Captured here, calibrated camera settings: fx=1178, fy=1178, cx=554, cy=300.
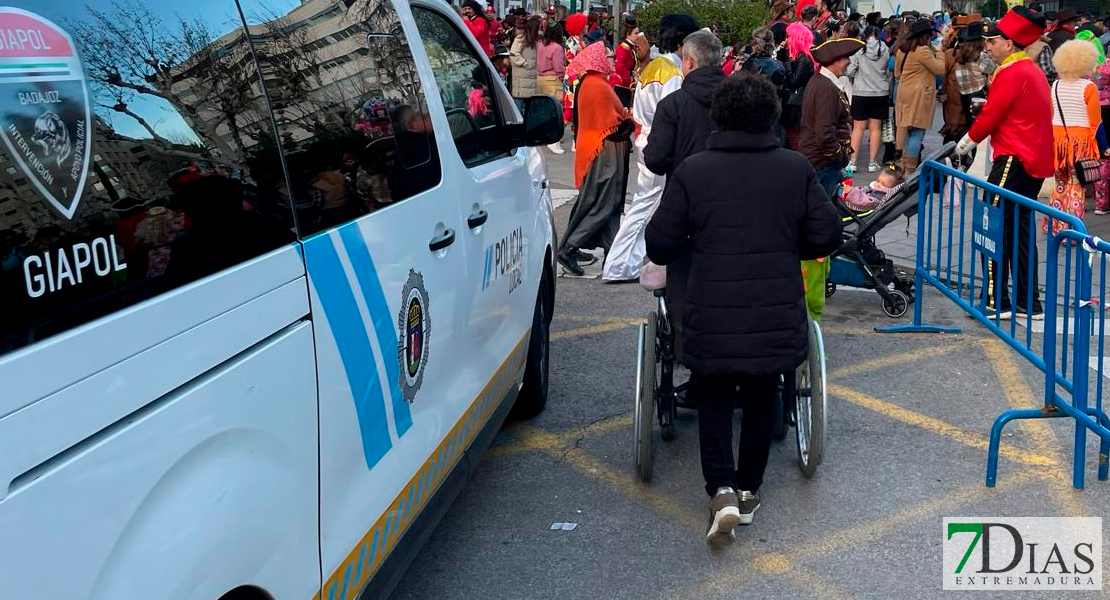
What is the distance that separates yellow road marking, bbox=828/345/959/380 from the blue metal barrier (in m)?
0.33

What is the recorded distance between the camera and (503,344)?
457cm

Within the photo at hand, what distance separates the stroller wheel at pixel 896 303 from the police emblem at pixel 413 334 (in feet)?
14.8

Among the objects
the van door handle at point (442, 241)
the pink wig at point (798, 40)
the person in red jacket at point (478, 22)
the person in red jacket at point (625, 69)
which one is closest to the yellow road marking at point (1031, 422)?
the van door handle at point (442, 241)

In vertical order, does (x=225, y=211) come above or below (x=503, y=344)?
above

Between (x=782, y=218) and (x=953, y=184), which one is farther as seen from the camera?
(x=953, y=184)

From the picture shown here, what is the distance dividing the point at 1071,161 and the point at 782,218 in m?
4.35

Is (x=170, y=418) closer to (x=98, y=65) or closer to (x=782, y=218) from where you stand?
(x=98, y=65)

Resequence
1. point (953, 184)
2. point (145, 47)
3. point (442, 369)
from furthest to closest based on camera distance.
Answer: point (953, 184) → point (442, 369) → point (145, 47)

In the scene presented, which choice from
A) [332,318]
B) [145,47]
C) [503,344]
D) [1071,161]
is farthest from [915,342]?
[145,47]

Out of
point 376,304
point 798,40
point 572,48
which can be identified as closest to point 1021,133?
point 376,304

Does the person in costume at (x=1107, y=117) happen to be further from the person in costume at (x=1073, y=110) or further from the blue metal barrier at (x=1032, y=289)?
the blue metal barrier at (x=1032, y=289)

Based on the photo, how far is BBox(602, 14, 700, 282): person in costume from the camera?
26.4 ft

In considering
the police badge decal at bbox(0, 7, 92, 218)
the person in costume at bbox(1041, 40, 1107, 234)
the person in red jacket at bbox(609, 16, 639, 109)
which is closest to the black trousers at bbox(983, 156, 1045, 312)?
the person in costume at bbox(1041, 40, 1107, 234)

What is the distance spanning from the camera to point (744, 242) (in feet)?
13.0
